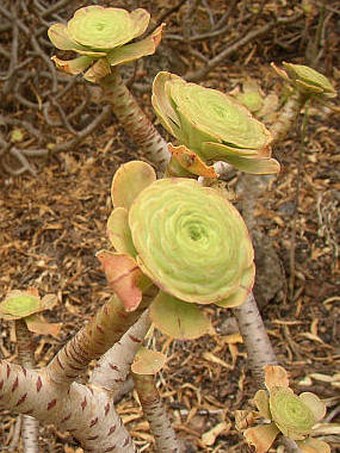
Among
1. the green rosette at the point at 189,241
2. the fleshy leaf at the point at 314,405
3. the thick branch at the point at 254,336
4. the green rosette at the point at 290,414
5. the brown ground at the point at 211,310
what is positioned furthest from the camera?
the brown ground at the point at 211,310

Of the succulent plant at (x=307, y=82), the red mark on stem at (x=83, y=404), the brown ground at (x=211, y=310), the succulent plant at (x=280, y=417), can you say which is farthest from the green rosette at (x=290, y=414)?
the brown ground at (x=211, y=310)

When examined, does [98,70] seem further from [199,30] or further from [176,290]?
[199,30]

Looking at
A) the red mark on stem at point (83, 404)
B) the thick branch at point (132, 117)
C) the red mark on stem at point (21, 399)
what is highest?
the thick branch at point (132, 117)

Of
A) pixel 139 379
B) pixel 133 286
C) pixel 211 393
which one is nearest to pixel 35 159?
pixel 211 393

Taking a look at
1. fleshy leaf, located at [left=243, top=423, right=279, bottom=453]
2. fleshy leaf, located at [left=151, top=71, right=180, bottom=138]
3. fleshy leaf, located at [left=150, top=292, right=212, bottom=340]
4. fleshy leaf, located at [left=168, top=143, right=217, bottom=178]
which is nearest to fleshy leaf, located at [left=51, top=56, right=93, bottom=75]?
fleshy leaf, located at [left=151, top=71, right=180, bottom=138]

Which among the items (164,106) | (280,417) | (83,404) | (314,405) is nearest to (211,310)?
(314,405)

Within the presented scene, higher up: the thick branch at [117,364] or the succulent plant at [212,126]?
the succulent plant at [212,126]

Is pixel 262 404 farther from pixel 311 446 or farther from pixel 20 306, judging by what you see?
pixel 20 306

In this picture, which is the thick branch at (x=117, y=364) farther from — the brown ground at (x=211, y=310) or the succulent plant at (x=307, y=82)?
the brown ground at (x=211, y=310)
